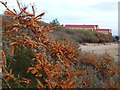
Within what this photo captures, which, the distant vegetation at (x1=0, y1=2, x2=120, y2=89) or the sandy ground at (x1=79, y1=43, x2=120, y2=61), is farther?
the sandy ground at (x1=79, y1=43, x2=120, y2=61)

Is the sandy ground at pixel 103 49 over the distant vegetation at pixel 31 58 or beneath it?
beneath

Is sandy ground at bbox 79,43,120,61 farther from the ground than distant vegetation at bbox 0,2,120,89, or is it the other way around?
distant vegetation at bbox 0,2,120,89

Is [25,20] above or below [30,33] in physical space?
above

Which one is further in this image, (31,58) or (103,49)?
(103,49)

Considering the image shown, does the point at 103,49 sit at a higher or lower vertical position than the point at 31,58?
lower

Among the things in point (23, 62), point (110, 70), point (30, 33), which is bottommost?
point (110, 70)

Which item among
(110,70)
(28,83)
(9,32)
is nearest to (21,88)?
(28,83)

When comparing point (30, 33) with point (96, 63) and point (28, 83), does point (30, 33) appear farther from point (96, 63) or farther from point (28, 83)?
Result: point (96, 63)

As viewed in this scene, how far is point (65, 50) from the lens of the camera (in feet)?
11.9

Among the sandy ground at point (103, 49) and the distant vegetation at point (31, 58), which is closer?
the distant vegetation at point (31, 58)

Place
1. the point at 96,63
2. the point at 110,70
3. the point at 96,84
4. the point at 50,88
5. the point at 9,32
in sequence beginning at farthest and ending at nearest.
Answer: the point at 96,63 → the point at 110,70 → the point at 96,84 → the point at 9,32 → the point at 50,88

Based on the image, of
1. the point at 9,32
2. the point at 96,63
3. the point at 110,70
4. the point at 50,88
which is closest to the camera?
the point at 50,88

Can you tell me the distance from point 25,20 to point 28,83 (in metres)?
1.07

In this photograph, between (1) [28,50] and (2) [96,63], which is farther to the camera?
(2) [96,63]
